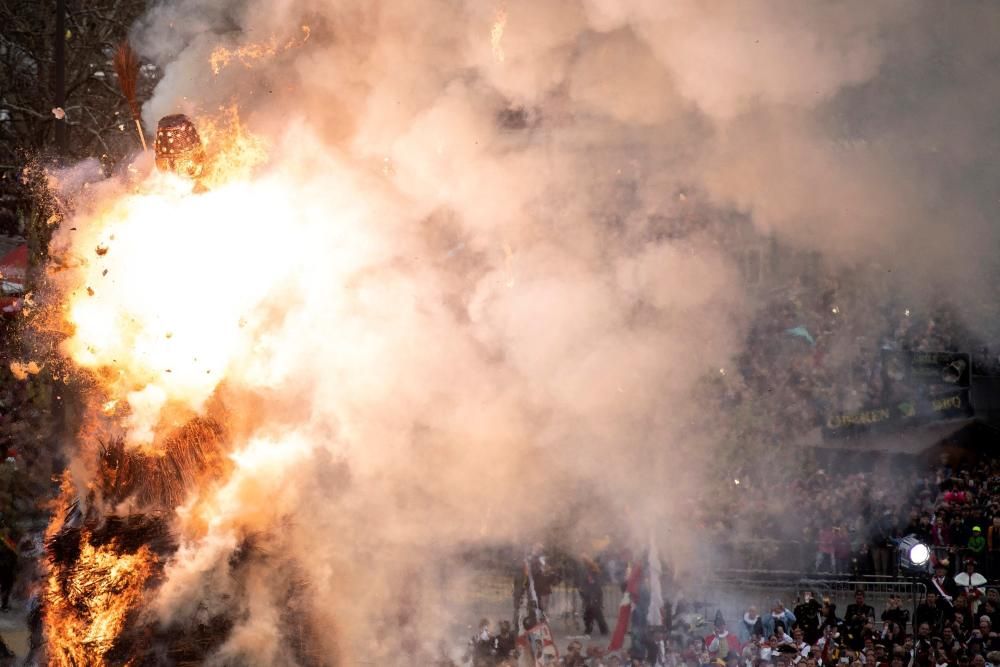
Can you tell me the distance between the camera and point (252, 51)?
34.9ft

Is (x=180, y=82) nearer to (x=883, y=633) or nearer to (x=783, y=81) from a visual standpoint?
(x=783, y=81)

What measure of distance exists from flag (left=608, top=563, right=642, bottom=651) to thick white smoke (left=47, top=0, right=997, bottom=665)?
6.28 ft

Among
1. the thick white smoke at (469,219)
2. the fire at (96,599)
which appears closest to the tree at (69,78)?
the thick white smoke at (469,219)

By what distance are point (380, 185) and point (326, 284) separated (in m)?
1.03

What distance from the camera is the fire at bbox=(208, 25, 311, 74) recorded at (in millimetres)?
10547

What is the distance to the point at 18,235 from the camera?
1955cm

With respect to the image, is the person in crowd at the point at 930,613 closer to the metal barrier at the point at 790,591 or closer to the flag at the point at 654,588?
the metal barrier at the point at 790,591

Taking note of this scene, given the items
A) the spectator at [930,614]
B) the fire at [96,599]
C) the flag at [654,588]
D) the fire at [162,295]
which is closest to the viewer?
the fire at [96,599]

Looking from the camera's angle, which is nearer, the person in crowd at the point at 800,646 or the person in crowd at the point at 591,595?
the person in crowd at the point at 800,646

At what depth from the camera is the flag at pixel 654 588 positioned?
13.3 m

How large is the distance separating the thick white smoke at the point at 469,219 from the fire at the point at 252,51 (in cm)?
4

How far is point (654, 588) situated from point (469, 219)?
4.86m

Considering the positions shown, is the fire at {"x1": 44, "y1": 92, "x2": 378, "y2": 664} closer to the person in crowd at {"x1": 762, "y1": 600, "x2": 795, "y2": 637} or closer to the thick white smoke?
the thick white smoke

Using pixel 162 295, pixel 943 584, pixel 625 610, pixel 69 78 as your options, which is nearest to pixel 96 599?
pixel 162 295
